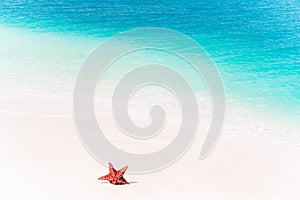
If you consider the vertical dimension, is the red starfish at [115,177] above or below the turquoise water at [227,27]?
Result: below

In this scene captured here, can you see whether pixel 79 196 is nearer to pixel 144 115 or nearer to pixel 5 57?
pixel 144 115

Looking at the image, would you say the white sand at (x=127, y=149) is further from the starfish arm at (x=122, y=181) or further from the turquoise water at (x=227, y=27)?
the turquoise water at (x=227, y=27)

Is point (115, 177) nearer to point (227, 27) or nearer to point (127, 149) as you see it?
point (127, 149)

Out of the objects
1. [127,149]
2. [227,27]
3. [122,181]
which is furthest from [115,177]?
[227,27]

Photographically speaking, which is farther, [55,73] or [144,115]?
[55,73]

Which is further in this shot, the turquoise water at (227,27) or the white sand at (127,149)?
the turquoise water at (227,27)

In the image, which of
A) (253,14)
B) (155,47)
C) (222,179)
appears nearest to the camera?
(222,179)

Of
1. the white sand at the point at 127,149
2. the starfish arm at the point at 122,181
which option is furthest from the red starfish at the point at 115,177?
the white sand at the point at 127,149

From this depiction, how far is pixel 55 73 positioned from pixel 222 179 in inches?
429

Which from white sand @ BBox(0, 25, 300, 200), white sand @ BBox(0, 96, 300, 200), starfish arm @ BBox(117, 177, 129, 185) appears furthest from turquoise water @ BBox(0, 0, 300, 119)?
starfish arm @ BBox(117, 177, 129, 185)

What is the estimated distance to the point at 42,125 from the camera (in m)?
13.4

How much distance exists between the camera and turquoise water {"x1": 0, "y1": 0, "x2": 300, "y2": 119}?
688 inches

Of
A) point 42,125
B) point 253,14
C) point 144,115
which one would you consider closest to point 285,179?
point 144,115

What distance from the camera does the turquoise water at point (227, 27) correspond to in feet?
57.3
